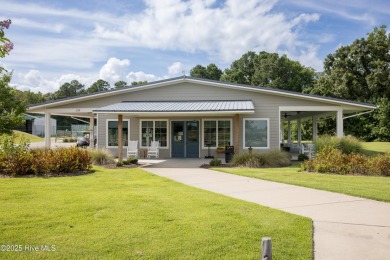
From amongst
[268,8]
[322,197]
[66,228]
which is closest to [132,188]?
[66,228]

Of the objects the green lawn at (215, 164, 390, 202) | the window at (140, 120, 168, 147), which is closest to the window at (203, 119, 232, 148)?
the window at (140, 120, 168, 147)

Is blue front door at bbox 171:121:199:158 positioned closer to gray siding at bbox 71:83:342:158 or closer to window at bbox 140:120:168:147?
gray siding at bbox 71:83:342:158

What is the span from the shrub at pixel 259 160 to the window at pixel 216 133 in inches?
180

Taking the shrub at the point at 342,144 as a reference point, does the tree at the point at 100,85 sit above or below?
above

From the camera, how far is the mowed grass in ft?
14.2

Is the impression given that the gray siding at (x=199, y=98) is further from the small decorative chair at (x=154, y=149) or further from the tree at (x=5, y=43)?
the tree at (x=5, y=43)

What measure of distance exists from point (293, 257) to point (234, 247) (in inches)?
29.4

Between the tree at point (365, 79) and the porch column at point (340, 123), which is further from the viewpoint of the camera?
the tree at point (365, 79)

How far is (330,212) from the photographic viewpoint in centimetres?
632

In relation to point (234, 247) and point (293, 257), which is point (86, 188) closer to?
point (234, 247)

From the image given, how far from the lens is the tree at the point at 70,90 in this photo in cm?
7963

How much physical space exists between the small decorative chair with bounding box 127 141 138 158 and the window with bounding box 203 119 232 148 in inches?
156

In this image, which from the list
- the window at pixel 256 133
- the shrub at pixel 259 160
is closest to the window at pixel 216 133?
the window at pixel 256 133

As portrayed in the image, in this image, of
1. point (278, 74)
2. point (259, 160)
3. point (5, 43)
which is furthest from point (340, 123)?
point (278, 74)
